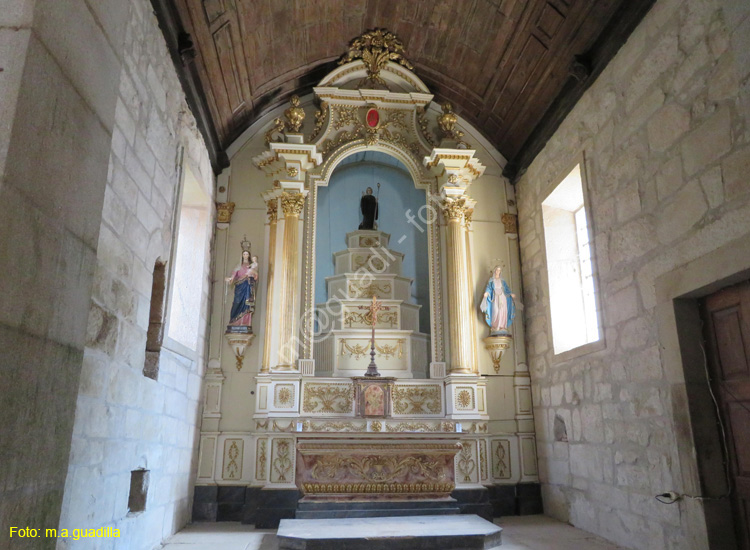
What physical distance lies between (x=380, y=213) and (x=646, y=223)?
4777 mm

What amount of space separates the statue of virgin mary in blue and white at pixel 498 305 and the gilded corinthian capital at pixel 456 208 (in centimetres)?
85

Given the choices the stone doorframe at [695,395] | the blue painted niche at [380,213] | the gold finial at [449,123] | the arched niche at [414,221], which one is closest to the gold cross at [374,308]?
the arched niche at [414,221]

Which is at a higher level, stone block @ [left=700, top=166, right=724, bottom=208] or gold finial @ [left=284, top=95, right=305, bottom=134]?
gold finial @ [left=284, top=95, right=305, bottom=134]

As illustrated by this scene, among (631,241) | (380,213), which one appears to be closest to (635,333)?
(631,241)

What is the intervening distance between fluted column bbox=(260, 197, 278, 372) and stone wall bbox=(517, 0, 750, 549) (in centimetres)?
337

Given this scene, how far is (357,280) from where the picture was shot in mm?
7656

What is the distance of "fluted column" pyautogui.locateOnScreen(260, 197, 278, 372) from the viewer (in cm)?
678

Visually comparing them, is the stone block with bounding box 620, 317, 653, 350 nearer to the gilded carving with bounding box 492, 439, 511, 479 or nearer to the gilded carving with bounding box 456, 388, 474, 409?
the gilded carving with bounding box 456, 388, 474, 409

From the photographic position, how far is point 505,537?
204 inches

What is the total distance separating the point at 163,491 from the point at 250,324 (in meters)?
2.24

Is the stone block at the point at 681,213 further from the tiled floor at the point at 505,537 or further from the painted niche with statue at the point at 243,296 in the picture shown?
the painted niche with statue at the point at 243,296

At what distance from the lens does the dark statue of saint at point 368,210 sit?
816 cm

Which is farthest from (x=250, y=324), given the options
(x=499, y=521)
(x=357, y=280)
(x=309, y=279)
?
Answer: (x=499, y=521)

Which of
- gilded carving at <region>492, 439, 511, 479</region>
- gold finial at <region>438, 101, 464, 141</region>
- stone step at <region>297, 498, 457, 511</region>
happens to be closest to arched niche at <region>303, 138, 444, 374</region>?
gold finial at <region>438, 101, 464, 141</region>
